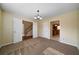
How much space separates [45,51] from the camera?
1.49 m

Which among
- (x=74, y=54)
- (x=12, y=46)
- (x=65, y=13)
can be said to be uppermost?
(x=65, y=13)

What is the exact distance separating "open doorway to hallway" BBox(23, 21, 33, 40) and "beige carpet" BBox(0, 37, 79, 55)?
0.26 feet

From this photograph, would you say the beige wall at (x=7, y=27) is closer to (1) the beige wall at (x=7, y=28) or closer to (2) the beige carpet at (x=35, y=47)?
(1) the beige wall at (x=7, y=28)

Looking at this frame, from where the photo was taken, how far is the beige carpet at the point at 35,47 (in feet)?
4.75

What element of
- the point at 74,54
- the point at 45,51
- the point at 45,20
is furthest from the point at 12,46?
the point at 74,54

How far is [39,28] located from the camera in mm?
1641

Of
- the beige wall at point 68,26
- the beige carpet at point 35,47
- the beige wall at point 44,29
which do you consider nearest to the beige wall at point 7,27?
the beige carpet at point 35,47

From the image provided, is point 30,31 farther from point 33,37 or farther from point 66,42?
point 66,42

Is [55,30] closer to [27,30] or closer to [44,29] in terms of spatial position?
[44,29]

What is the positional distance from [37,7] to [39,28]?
1.38ft

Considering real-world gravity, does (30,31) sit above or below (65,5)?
below

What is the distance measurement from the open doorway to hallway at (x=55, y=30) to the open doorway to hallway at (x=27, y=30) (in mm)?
404

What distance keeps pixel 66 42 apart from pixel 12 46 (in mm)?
1019

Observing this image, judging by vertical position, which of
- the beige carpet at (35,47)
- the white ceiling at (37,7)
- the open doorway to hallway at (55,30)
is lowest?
the beige carpet at (35,47)
